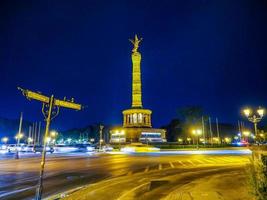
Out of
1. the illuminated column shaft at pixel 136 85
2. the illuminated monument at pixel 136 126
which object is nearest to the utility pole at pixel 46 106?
the illuminated monument at pixel 136 126

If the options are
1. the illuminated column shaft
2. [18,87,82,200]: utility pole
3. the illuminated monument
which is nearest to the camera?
[18,87,82,200]: utility pole

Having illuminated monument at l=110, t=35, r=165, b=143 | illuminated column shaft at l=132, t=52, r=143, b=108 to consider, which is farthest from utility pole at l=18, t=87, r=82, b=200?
illuminated column shaft at l=132, t=52, r=143, b=108

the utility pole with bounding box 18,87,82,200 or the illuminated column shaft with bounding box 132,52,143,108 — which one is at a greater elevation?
the illuminated column shaft with bounding box 132,52,143,108

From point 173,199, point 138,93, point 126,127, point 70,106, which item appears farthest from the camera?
point 138,93

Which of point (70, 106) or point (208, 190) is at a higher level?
point (70, 106)

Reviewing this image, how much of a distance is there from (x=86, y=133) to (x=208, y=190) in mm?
129590

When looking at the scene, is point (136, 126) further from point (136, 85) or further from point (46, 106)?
point (46, 106)

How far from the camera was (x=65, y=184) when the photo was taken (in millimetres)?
12234

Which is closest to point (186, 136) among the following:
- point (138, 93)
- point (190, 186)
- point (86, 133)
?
point (138, 93)

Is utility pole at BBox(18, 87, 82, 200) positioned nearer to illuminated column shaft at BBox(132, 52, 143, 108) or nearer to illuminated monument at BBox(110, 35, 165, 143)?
illuminated monument at BBox(110, 35, 165, 143)

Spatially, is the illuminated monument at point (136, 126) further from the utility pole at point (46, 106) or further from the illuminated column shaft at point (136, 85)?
the utility pole at point (46, 106)

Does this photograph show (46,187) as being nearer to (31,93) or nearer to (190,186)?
(31,93)

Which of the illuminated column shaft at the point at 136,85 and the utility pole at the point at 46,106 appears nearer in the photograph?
the utility pole at the point at 46,106

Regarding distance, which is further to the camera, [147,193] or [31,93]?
[147,193]
